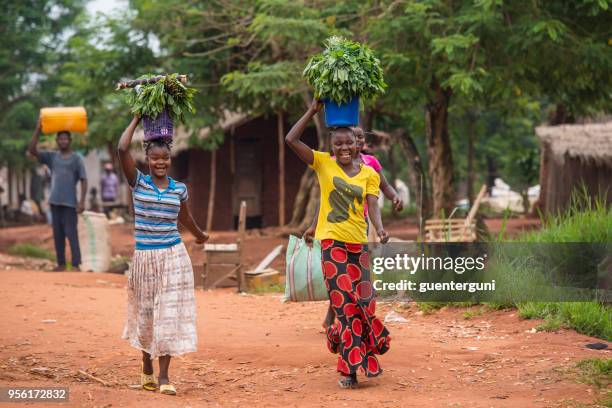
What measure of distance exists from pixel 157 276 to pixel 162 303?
18cm

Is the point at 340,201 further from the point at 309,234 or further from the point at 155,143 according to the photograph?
the point at 155,143

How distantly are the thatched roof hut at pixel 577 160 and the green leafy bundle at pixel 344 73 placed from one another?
33.3 feet

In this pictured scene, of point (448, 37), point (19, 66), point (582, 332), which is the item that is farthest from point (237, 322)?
point (19, 66)

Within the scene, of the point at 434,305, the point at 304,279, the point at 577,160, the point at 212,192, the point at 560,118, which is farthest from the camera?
the point at 560,118

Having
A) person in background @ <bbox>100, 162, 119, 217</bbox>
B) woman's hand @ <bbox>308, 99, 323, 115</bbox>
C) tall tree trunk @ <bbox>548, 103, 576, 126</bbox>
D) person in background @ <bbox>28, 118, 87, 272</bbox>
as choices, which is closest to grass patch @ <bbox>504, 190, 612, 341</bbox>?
woman's hand @ <bbox>308, 99, 323, 115</bbox>

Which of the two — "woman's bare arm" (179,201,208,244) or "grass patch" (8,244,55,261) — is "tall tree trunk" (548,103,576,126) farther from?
"woman's bare arm" (179,201,208,244)

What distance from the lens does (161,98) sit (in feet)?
19.7

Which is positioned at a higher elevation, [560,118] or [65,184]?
[560,118]

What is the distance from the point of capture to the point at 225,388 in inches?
251

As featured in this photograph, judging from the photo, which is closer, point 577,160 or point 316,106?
point 316,106

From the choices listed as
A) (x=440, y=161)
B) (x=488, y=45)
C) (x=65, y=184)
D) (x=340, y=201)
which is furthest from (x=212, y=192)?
(x=340, y=201)

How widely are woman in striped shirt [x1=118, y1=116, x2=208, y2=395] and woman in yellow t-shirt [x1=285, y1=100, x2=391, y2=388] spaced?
948 mm

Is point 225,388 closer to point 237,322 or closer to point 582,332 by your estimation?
point 237,322

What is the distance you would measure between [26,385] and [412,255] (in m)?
5.45
